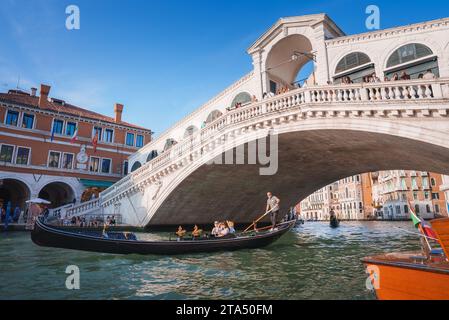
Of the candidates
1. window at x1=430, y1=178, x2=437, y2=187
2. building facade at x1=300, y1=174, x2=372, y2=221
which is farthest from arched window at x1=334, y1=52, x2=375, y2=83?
building facade at x1=300, y1=174, x2=372, y2=221

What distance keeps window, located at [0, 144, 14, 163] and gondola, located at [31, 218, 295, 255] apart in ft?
45.3

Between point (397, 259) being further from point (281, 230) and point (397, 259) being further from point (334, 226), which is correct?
point (334, 226)

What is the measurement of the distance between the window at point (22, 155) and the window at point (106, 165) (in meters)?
4.79

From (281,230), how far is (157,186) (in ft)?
24.2

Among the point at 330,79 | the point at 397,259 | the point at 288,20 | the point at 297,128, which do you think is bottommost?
the point at 397,259

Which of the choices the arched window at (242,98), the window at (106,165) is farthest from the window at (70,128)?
the arched window at (242,98)

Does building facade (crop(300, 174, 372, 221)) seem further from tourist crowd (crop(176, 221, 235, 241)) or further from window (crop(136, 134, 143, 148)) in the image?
tourist crowd (crop(176, 221, 235, 241))

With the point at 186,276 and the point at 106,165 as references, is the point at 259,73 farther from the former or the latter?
the point at 106,165

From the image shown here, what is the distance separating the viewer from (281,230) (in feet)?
32.0

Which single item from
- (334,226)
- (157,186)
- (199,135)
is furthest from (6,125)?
(334,226)

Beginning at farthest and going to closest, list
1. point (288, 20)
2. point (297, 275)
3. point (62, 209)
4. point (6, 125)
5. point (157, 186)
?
point (6, 125)
point (62, 209)
point (157, 186)
point (288, 20)
point (297, 275)

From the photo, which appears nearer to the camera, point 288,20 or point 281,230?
point 281,230

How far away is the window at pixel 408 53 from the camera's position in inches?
380

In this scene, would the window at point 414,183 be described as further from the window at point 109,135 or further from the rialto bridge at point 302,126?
the window at point 109,135
